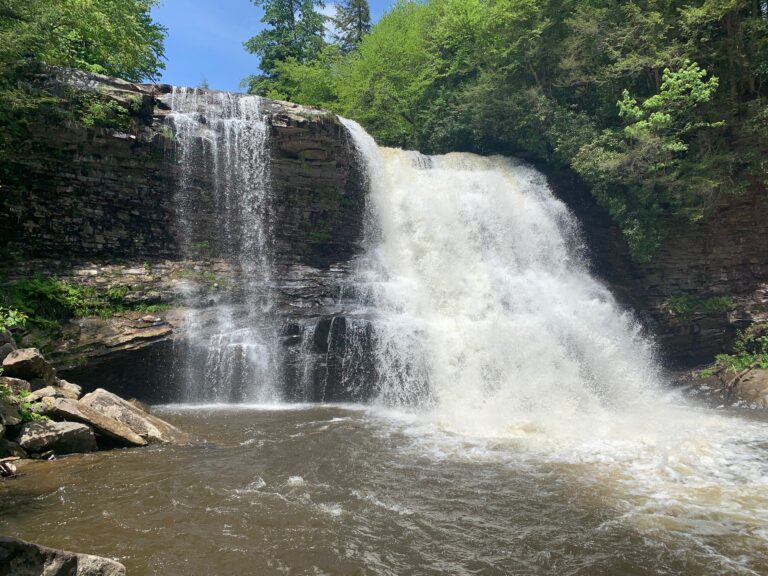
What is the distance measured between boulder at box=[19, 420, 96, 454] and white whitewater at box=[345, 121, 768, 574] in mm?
4908

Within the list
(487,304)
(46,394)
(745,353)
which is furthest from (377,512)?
(745,353)

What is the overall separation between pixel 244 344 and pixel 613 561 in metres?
9.46

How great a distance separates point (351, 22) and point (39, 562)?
40435 mm

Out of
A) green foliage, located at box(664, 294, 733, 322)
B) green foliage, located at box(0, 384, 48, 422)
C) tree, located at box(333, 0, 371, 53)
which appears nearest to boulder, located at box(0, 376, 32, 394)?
green foliage, located at box(0, 384, 48, 422)

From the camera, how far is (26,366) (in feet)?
25.2

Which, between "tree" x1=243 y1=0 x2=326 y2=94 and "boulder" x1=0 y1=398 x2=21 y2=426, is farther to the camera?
"tree" x1=243 y1=0 x2=326 y2=94

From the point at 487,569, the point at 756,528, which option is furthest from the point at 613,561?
the point at 756,528

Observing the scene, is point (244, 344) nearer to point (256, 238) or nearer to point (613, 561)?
point (256, 238)

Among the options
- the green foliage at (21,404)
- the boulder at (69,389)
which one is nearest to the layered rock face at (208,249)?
the boulder at (69,389)

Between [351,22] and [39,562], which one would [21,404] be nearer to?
[39,562]

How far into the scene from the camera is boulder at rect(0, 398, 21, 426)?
244 inches

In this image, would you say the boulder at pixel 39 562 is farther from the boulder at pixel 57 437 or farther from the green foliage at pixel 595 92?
the green foliage at pixel 595 92

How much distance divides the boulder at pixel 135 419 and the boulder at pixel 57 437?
68 centimetres

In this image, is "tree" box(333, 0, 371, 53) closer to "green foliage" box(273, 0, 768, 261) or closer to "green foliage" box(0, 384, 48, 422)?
"green foliage" box(273, 0, 768, 261)
